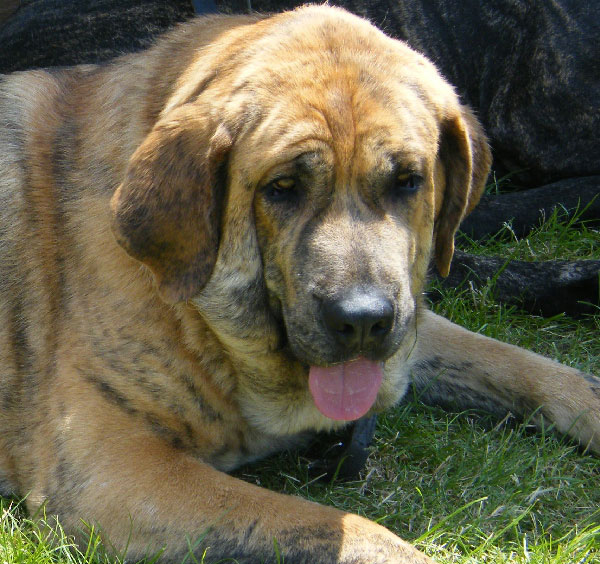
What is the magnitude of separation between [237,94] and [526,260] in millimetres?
2562

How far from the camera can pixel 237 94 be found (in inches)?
110

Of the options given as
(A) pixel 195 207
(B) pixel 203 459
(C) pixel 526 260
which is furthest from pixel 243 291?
(C) pixel 526 260

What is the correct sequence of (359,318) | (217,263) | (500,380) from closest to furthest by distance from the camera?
1. (359,318)
2. (217,263)
3. (500,380)

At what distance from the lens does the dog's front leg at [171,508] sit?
2.66 meters

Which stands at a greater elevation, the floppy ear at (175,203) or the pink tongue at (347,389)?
the floppy ear at (175,203)

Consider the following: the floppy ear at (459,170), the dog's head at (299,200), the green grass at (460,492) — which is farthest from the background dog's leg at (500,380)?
the dog's head at (299,200)

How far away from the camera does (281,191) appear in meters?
2.77

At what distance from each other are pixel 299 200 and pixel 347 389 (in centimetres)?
61

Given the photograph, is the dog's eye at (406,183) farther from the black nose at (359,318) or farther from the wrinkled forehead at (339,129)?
the black nose at (359,318)

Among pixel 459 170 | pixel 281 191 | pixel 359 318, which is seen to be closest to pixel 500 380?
pixel 459 170

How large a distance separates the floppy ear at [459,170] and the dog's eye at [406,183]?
316 mm

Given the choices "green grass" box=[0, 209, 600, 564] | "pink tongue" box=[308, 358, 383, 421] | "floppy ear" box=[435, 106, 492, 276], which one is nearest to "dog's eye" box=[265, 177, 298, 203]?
"pink tongue" box=[308, 358, 383, 421]

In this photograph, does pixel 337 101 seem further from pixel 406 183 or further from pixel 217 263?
pixel 217 263

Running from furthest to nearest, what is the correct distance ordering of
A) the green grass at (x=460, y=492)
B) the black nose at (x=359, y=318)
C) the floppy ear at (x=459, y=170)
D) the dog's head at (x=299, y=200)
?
the floppy ear at (x=459, y=170)
the green grass at (x=460, y=492)
the dog's head at (x=299, y=200)
the black nose at (x=359, y=318)
